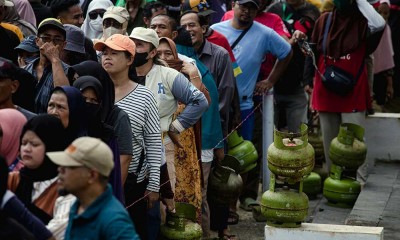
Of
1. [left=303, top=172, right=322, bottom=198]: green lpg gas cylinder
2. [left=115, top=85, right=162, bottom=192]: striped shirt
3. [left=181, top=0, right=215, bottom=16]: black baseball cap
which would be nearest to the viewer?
[left=115, top=85, right=162, bottom=192]: striped shirt

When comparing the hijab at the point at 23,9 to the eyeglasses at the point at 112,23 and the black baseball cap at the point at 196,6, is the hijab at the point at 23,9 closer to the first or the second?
the eyeglasses at the point at 112,23

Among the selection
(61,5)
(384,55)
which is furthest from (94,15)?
(384,55)

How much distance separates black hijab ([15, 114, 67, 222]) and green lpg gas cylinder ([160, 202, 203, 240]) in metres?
2.62

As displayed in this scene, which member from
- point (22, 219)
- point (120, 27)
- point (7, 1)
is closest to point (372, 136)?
point (120, 27)

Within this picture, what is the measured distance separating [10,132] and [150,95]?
1755 millimetres

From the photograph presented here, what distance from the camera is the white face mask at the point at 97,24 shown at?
12.2 metres

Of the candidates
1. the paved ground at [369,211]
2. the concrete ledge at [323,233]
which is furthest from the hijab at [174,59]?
the paved ground at [369,211]

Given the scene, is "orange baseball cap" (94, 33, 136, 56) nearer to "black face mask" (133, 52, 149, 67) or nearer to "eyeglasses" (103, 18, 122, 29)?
"black face mask" (133, 52, 149, 67)

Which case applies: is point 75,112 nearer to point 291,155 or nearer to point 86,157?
point 86,157

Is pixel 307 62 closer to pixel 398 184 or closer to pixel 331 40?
pixel 331 40

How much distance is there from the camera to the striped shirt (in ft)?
29.5

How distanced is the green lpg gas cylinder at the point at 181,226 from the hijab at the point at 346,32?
340cm

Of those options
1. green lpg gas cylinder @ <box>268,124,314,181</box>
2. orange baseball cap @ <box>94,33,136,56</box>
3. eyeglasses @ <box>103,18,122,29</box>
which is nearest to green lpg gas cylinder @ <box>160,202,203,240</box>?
green lpg gas cylinder @ <box>268,124,314,181</box>

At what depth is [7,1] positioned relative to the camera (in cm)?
1119
